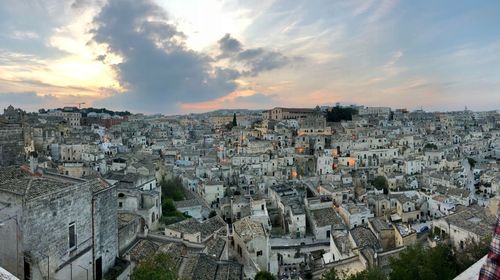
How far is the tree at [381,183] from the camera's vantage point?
A: 1524 inches

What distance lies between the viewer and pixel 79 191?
32.7 ft

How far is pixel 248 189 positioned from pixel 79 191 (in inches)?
1066

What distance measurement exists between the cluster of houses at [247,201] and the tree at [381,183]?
115mm

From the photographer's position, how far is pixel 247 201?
2973 cm

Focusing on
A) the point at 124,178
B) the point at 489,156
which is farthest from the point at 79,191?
the point at 489,156

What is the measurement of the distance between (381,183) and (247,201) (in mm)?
16653

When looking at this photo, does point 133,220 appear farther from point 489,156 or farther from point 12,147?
point 489,156

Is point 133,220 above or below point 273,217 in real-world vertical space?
above

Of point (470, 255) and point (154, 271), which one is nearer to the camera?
point (154, 271)

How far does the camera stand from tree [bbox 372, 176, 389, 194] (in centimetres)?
3872

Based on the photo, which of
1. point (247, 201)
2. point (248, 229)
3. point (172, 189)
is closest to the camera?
point (248, 229)

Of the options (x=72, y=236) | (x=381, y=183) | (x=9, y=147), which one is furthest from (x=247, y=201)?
(x=72, y=236)

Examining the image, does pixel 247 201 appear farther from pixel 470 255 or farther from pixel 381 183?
pixel 470 255

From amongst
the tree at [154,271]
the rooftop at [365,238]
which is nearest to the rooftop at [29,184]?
the tree at [154,271]
